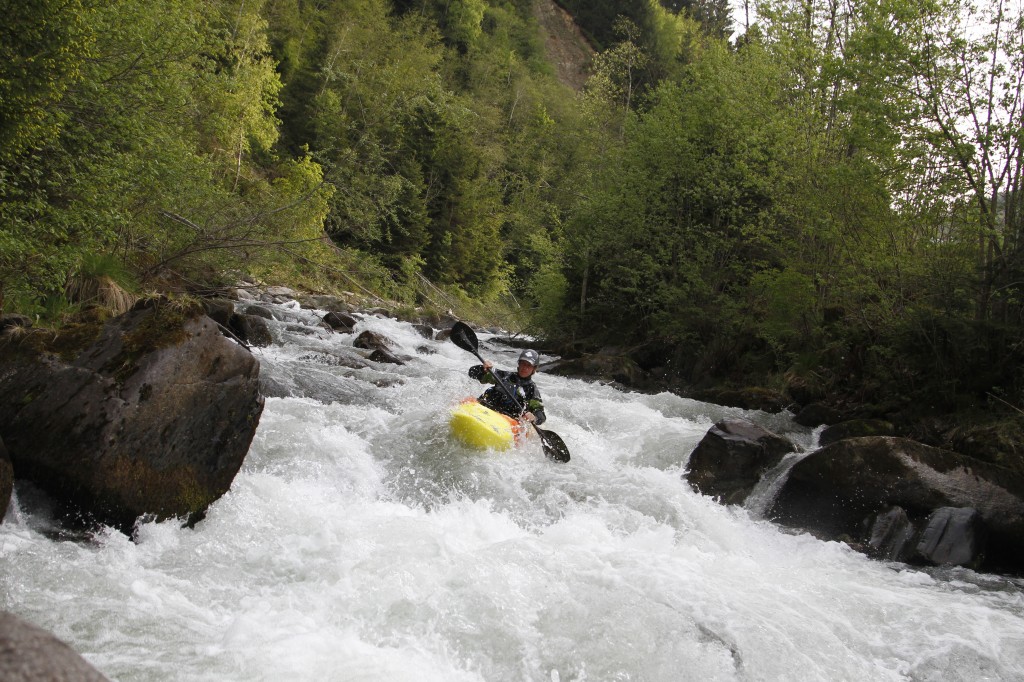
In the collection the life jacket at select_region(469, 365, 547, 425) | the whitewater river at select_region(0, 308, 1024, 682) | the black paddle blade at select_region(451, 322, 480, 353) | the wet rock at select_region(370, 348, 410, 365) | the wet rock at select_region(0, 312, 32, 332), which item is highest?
the black paddle blade at select_region(451, 322, 480, 353)

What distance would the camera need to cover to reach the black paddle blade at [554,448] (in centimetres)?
706

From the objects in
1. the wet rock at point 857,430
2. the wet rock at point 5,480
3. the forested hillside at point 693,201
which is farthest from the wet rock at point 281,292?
the wet rock at point 5,480

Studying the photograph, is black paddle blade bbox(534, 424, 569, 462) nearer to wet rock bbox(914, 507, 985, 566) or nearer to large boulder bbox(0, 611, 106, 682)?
wet rock bbox(914, 507, 985, 566)

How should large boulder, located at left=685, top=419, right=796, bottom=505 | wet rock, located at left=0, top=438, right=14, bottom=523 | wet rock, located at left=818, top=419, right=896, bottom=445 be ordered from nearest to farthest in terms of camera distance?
wet rock, located at left=0, top=438, right=14, bottom=523, large boulder, located at left=685, top=419, right=796, bottom=505, wet rock, located at left=818, top=419, right=896, bottom=445

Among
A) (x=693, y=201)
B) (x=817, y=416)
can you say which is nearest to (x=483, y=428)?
(x=817, y=416)

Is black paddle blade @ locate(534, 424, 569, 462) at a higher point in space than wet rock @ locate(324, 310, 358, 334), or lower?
higher

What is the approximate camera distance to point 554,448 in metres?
7.10

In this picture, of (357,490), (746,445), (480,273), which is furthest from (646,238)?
(480,273)

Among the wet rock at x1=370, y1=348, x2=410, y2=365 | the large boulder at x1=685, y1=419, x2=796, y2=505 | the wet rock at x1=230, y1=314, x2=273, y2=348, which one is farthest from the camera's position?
the wet rock at x1=370, y1=348, x2=410, y2=365

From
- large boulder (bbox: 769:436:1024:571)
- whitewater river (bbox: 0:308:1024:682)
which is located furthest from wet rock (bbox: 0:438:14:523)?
large boulder (bbox: 769:436:1024:571)

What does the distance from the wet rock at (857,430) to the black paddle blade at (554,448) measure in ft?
10.4

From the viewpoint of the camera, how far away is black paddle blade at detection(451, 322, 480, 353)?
8.74m

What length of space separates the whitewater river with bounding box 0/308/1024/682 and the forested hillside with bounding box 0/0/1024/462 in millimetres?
2760

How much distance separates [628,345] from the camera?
1653 centimetres
